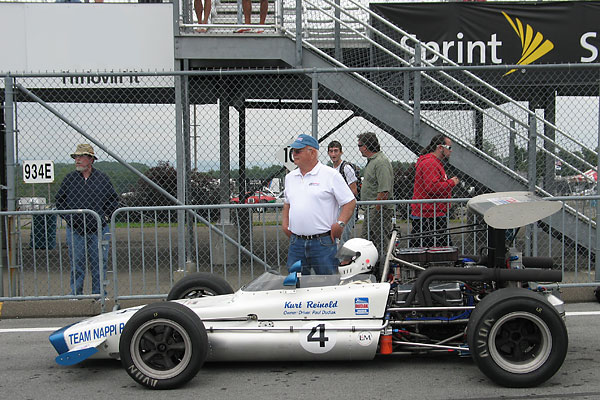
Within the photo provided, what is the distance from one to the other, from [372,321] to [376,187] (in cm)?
359

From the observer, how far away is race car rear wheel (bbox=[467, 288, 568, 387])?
14.6ft

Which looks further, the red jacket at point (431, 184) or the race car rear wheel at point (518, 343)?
the red jacket at point (431, 184)

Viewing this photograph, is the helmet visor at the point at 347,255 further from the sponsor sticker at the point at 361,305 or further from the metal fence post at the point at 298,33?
the metal fence post at the point at 298,33

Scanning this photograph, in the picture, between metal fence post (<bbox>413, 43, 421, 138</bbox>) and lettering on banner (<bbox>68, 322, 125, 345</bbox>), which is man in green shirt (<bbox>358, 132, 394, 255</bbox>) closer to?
metal fence post (<bbox>413, 43, 421, 138</bbox>)

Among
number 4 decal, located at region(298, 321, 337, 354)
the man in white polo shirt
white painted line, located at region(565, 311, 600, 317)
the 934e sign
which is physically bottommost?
white painted line, located at region(565, 311, 600, 317)

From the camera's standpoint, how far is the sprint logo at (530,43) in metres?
10.8

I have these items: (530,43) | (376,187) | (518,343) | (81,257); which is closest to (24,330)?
(81,257)

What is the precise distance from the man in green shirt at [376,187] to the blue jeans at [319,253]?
6.45 feet

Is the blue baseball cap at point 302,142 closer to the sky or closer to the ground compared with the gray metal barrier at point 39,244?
closer to the sky

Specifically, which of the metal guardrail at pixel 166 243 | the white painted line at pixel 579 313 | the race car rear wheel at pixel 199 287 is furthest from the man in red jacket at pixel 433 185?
the race car rear wheel at pixel 199 287

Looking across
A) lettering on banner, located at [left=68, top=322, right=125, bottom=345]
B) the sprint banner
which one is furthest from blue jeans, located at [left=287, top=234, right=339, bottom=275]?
the sprint banner

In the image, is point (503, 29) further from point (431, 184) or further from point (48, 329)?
point (48, 329)

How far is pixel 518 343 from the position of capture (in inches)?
179

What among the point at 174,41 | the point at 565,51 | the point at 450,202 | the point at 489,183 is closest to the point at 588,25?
the point at 565,51
